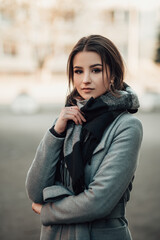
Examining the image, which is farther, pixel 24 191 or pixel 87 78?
pixel 24 191

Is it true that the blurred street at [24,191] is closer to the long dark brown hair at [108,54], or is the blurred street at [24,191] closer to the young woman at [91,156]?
the young woman at [91,156]

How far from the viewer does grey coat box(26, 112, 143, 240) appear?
1292 mm

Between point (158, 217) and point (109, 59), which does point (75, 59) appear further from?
point (158, 217)

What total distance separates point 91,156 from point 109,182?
15cm

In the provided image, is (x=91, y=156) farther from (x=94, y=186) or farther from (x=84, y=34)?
(x=84, y=34)

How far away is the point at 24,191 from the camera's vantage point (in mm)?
5125

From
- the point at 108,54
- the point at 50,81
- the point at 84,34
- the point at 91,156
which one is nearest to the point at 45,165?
the point at 91,156

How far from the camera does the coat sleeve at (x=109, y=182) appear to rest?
4.23 ft

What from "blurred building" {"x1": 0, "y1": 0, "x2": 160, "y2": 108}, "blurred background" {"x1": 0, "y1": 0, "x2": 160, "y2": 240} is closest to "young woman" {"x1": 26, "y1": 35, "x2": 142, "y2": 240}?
"blurred background" {"x1": 0, "y1": 0, "x2": 160, "y2": 240}

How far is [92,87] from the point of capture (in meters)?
1.46

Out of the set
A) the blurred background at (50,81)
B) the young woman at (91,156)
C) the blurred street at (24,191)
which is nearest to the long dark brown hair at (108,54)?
the young woman at (91,156)

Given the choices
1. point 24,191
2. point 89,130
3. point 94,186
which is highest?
point 89,130

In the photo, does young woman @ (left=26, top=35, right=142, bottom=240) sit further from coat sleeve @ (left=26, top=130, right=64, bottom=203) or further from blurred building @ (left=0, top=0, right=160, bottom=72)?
blurred building @ (left=0, top=0, right=160, bottom=72)

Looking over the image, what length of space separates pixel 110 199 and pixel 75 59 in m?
0.62
